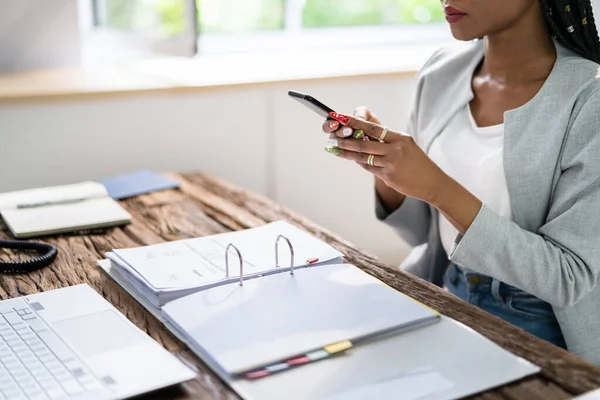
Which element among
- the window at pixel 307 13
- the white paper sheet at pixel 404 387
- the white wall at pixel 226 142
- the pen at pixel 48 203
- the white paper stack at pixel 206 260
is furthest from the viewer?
the window at pixel 307 13

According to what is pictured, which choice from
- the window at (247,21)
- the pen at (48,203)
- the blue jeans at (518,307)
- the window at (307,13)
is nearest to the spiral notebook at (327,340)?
the blue jeans at (518,307)

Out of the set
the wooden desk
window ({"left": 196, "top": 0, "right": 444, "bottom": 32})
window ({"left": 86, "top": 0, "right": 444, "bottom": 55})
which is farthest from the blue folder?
window ({"left": 196, "top": 0, "right": 444, "bottom": 32})

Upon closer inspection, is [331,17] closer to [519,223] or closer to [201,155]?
[201,155]

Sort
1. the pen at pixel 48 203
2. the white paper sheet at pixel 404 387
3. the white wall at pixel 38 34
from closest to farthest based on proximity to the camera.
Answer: the white paper sheet at pixel 404 387 < the pen at pixel 48 203 < the white wall at pixel 38 34

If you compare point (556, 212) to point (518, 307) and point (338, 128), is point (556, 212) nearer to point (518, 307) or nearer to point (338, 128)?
Answer: point (518, 307)

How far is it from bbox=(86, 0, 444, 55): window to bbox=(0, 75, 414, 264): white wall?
0.76 feet

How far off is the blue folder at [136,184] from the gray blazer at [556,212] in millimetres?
720

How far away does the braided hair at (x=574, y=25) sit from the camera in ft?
4.08

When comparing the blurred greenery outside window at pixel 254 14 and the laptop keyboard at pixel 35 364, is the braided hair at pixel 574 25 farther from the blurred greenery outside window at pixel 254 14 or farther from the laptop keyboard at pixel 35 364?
the blurred greenery outside window at pixel 254 14

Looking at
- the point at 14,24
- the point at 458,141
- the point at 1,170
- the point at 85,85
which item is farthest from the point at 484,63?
the point at 14,24

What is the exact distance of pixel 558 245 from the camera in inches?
47.6

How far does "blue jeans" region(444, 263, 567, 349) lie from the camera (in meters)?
1.32

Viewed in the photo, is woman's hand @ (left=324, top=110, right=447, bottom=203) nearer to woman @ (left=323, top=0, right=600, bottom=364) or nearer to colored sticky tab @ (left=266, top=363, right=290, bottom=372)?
woman @ (left=323, top=0, right=600, bottom=364)

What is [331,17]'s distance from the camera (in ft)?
9.08
